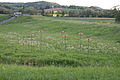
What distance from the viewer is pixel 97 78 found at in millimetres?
8016

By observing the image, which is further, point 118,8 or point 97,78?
point 118,8

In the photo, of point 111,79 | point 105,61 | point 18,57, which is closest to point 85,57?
point 105,61

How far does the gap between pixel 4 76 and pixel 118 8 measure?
3917 cm

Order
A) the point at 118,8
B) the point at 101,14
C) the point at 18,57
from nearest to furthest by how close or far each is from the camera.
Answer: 1. the point at 18,57
2. the point at 118,8
3. the point at 101,14

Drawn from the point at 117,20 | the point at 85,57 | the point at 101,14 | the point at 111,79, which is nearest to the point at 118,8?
the point at 117,20

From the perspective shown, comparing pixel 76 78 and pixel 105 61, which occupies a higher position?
pixel 76 78

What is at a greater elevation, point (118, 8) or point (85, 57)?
point (118, 8)

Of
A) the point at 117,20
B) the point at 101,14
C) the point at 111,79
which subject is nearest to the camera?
the point at 111,79

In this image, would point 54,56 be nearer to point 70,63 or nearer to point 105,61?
point 70,63

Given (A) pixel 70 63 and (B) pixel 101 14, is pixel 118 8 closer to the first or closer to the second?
(A) pixel 70 63

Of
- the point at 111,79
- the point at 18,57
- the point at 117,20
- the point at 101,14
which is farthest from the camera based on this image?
the point at 101,14

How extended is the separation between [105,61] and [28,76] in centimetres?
732

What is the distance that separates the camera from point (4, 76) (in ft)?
26.8

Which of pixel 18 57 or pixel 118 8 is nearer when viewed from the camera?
pixel 18 57
